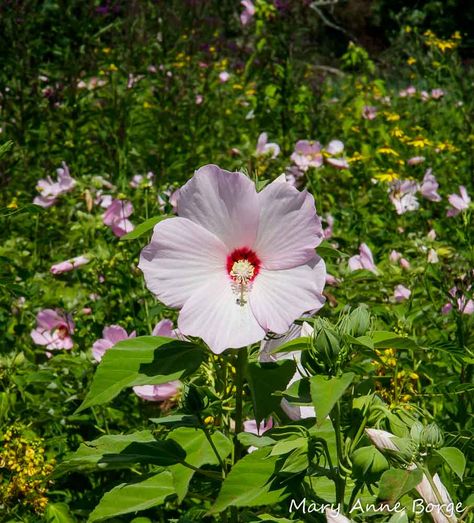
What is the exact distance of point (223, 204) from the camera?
112cm

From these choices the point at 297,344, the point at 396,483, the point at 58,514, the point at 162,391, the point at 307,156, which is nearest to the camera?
the point at 396,483

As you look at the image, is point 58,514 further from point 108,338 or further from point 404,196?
point 404,196

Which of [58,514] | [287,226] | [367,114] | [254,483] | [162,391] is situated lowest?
[367,114]

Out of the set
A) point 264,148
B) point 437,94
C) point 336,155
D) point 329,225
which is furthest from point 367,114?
point 329,225

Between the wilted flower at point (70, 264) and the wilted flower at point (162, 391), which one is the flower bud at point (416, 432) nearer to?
the wilted flower at point (162, 391)

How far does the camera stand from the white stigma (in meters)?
1.13

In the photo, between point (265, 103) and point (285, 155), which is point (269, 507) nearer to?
point (285, 155)

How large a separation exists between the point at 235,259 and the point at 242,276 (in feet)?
0.12

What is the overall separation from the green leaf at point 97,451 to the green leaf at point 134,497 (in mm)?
38

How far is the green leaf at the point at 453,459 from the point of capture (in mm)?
910

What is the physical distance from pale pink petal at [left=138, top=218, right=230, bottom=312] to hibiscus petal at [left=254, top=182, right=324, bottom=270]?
7 cm

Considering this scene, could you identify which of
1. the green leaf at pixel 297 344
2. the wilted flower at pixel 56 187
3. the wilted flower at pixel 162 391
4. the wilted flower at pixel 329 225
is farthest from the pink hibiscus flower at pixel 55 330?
the green leaf at pixel 297 344

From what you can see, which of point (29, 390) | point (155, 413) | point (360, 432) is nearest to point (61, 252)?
point (29, 390)

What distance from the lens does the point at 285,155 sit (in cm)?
405
